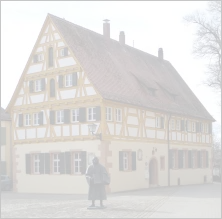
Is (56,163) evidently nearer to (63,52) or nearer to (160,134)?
(63,52)

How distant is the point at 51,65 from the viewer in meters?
30.6

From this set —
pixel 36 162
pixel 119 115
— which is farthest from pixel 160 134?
pixel 36 162

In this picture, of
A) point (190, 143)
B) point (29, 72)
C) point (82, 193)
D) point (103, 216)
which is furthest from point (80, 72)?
point (103, 216)

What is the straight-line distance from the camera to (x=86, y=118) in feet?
93.1

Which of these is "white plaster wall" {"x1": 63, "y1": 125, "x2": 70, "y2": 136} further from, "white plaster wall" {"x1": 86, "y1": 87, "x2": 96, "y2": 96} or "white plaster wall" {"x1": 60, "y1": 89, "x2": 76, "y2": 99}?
"white plaster wall" {"x1": 86, "y1": 87, "x2": 96, "y2": 96}

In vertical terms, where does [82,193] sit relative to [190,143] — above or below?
below

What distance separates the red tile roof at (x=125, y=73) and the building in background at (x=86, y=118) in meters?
0.09

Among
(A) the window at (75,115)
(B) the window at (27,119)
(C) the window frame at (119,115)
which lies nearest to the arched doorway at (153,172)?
(C) the window frame at (119,115)

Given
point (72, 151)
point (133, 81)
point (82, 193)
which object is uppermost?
point (133, 81)

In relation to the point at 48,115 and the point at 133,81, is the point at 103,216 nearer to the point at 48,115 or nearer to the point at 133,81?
the point at 48,115

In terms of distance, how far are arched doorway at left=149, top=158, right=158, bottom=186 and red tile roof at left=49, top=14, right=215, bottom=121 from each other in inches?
143

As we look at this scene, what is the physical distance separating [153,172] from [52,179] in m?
6.91

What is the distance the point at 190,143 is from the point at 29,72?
13.7m

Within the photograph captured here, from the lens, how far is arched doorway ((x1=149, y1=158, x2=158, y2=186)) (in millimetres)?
32375
